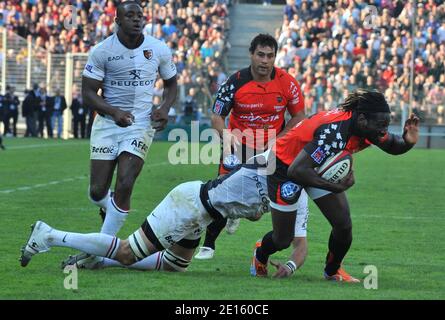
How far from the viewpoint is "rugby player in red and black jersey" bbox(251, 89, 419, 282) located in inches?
344

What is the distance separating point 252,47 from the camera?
11188 mm

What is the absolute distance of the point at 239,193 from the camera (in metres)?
9.18

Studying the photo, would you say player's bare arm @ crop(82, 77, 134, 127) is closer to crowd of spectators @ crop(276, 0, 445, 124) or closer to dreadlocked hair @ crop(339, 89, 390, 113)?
dreadlocked hair @ crop(339, 89, 390, 113)

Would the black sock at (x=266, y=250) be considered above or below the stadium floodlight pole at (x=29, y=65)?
above

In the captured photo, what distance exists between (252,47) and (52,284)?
3.70 m

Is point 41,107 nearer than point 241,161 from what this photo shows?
No

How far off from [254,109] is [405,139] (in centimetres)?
243

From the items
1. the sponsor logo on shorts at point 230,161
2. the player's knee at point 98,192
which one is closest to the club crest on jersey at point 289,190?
the sponsor logo on shorts at point 230,161

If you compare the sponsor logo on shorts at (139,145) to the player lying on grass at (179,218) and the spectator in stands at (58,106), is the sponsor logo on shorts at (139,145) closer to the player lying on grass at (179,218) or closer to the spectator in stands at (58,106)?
the player lying on grass at (179,218)

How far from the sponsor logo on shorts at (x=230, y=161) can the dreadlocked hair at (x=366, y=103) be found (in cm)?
251

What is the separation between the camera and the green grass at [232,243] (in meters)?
8.43

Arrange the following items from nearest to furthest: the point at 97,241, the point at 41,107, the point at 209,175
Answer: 1. the point at 97,241
2. the point at 209,175
3. the point at 41,107

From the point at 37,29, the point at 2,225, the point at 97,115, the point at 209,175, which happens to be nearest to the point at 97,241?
the point at 97,115

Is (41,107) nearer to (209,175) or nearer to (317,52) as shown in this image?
(317,52)
